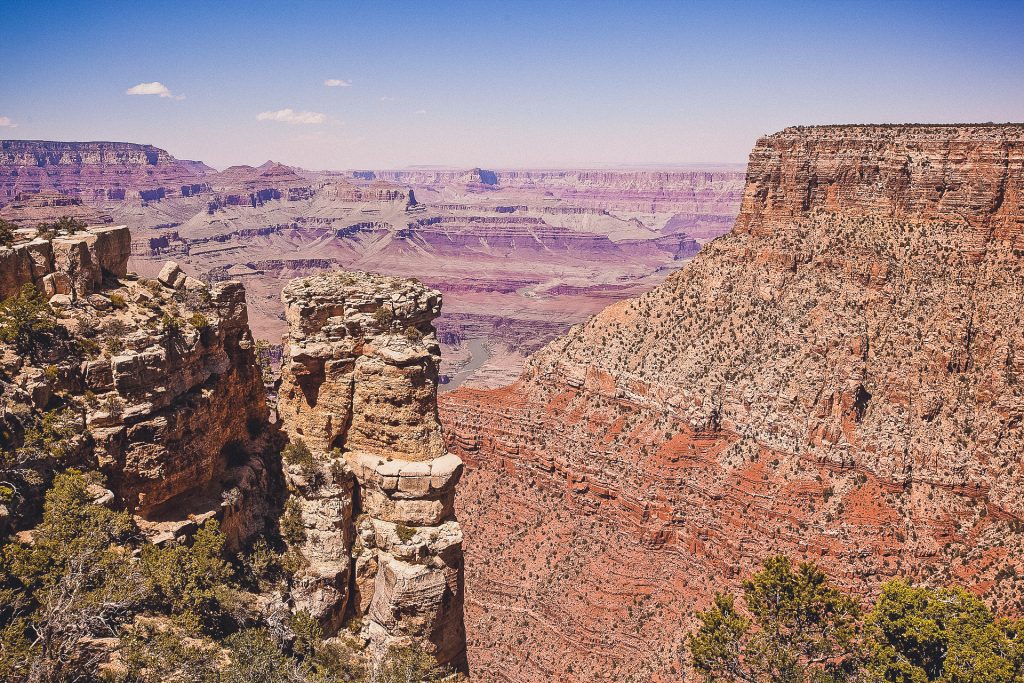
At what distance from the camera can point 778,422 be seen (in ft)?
134

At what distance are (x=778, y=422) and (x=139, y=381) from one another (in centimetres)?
3615

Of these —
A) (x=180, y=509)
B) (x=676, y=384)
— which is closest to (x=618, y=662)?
(x=676, y=384)

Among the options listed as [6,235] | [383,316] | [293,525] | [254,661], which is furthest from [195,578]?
[6,235]

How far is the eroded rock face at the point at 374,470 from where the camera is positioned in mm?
17281

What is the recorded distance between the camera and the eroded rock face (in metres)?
17.3

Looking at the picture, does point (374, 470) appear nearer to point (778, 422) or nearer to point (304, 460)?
point (304, 460)

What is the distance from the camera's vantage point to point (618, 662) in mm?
33469

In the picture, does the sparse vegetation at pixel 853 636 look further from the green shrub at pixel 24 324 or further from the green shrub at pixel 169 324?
the green shrub at pixel 24 324

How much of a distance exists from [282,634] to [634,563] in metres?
26.3

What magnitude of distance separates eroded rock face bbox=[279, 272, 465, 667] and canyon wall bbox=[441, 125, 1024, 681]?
750 inches

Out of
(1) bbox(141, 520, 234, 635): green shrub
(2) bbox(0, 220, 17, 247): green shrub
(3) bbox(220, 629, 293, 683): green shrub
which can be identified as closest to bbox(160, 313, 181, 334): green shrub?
(2) bbox(0, 220, 17, 247): green shrub

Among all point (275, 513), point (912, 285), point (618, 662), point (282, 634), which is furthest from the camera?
point (912, 285)

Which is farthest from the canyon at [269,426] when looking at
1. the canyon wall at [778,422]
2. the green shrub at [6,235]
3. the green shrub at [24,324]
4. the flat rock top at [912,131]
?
the flat rock top at [912,131]

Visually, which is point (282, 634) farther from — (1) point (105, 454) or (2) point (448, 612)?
(1) point (105, 454)
